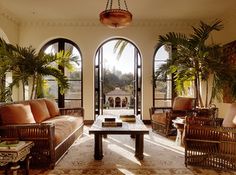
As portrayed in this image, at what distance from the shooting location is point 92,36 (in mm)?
6977

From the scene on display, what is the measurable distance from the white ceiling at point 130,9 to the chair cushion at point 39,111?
2.40 metres

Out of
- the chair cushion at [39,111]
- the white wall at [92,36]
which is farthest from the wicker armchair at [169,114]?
the chair cushion at [39,111]

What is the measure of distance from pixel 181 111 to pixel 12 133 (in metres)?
3.31

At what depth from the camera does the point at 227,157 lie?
3.02 m

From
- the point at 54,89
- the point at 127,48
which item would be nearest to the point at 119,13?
the point at 54,89

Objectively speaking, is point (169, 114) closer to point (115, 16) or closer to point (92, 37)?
point (115, 16)

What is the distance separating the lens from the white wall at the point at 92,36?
22.8ft

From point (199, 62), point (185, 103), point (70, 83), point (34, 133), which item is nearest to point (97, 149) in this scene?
point (34, 133)

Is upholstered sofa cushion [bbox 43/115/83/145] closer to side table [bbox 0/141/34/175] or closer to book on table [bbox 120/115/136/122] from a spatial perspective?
side table [bbox 0/141/34/175]

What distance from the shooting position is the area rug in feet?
10.0

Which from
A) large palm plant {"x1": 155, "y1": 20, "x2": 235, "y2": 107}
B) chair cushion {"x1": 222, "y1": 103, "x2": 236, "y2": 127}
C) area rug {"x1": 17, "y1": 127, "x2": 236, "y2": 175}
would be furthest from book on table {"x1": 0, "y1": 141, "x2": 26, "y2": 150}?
large palm plant {"x1": 155, "y1": 20, "x2": 235, "y2": 107}

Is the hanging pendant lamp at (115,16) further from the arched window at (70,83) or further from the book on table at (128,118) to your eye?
the arched window at (70,83)

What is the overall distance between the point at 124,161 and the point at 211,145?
1224 millimetres

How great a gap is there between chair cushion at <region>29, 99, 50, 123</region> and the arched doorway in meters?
2.70
